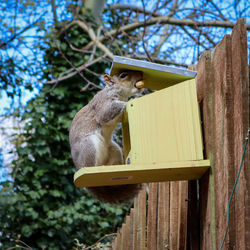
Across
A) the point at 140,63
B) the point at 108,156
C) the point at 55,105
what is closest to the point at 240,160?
the point at 140,63

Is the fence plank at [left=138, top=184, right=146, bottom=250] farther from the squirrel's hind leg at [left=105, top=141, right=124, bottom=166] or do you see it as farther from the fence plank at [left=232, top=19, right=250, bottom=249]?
the fence plank at [left=232, top=19, right=250, bottom=249]

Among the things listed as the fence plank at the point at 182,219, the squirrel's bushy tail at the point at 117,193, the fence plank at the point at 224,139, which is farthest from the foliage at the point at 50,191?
the fence plank at the point at 224,139

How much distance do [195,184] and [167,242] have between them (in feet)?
1.39

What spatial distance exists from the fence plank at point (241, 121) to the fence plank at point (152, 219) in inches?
42.4

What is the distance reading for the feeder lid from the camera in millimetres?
2277

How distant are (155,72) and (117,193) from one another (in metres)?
0.87

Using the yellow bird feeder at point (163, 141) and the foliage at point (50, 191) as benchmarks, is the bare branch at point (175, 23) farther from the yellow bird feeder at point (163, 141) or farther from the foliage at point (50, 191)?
the yellow bird feeder at point (163, 141)

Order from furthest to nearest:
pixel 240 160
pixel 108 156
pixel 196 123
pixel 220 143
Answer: pixel 108 156 < pixel 196 123 < pixel 220 143 < pixel 240 160

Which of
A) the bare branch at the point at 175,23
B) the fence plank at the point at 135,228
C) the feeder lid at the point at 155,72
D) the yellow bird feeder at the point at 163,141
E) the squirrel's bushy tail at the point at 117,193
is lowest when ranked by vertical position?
the fence plank at the point at 135,228

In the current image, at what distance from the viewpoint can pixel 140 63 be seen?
2387 mm

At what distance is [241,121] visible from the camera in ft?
5.61

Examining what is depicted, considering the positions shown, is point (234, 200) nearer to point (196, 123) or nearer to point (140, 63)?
point (196, 123)

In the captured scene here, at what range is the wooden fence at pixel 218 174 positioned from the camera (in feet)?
5.54

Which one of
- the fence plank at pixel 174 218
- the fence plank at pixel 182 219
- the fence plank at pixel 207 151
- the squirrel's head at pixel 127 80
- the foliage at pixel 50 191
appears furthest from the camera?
the foliage at pixel 50 191
